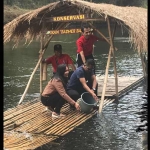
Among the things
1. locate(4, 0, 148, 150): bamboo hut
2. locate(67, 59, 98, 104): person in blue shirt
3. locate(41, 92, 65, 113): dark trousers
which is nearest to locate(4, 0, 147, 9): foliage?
locate(4, 0, 148, 150): bamboo hut

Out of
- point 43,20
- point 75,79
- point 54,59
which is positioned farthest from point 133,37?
point 43,20

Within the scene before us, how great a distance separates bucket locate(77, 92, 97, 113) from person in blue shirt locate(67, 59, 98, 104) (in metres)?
0.14

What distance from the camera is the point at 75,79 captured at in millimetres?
8219

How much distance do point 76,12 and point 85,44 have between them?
1.33 m

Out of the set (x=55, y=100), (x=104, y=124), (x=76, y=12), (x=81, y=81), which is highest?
(x=76, y=12)

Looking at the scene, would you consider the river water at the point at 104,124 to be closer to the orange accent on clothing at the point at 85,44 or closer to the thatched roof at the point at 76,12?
the orange accent on clothing at the point at 85,44

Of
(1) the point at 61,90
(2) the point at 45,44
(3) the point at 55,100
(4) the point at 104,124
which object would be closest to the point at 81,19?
(2) the point at 45,44

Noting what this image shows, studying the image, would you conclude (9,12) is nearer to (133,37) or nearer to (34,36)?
(34,36)

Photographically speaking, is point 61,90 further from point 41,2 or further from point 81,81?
point 41,2

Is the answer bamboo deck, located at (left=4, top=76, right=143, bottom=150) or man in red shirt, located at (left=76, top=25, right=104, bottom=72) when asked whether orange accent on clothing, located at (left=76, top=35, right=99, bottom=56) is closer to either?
man in red shirt, located at (left=76, top=25, right=104, bottom=72)

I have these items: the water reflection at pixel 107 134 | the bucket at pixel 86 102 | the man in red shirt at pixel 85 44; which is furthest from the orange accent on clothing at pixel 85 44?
the water reflection at pixel 107 134

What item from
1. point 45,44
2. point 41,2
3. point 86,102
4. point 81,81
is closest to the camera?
point 81,81

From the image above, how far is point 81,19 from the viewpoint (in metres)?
8.88

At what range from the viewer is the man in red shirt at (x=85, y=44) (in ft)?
29.5
